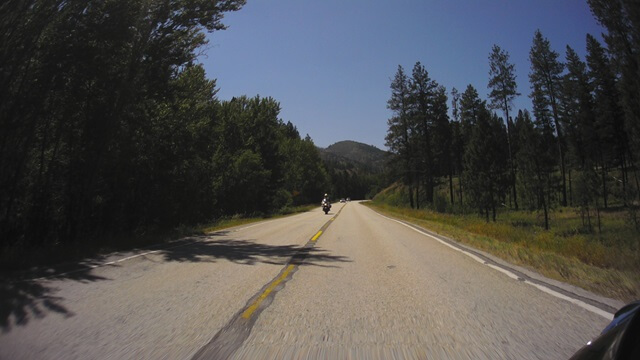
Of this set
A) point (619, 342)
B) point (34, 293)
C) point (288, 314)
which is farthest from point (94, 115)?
point (619, 342)

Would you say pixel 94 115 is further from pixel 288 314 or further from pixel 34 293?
pixel 288 314

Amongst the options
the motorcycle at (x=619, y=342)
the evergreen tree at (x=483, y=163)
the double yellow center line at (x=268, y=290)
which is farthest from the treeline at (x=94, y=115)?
the evergreen tree at (x=483, y=163)

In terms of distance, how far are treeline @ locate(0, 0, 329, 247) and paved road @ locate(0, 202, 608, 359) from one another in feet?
24.3

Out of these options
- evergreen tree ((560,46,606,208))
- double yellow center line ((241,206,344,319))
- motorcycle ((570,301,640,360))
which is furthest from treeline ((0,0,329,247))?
evergreen tree ((560,46,606,208))

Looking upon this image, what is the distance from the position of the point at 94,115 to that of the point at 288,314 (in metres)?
14.6

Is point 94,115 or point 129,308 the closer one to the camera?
point 129,308

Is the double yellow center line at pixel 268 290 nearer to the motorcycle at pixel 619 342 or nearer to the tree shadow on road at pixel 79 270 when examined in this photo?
the tree shadow on road at pixel 79 270

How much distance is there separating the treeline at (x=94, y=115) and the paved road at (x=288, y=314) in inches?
292

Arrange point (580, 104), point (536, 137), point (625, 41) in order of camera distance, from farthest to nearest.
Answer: point (580, 104)
point (536, 137)
point (625, 41)

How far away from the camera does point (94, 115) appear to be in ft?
52.7

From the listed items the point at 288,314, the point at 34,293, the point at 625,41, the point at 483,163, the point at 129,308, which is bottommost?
the point at 288,314

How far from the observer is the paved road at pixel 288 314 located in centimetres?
395

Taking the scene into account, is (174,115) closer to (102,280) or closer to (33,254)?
(33,254)

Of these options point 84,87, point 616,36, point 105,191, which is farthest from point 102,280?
point 616,36
